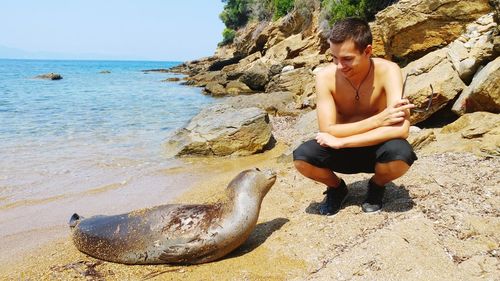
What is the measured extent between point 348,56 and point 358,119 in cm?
62

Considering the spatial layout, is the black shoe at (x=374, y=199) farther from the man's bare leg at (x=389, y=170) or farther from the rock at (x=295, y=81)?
the rock at (x=295, y=81)

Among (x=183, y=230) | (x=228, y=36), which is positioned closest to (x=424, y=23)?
(x=183, y=230)

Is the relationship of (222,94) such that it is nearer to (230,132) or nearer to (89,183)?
(230,132)

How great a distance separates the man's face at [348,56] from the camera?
3.44m

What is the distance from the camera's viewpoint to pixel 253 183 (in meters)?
3.79

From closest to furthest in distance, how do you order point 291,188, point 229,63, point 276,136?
point 291,188
point 276,136
point 229,63

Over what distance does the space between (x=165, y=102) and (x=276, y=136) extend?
10.7m

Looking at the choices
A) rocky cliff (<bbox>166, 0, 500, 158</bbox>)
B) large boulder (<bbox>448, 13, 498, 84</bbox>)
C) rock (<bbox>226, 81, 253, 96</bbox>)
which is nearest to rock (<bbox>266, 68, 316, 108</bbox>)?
rocky cliff (<bbox>166, 0, 500, 158</bbox>)

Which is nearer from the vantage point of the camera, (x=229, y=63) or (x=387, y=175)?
(x=387, y=175)

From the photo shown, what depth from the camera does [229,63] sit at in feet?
122

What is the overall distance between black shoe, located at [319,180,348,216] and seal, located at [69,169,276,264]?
22.9 inches

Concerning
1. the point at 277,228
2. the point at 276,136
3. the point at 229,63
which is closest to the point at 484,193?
the point at 277,228

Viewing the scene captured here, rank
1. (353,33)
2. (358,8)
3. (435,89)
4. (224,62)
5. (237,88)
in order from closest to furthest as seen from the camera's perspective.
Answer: (353,33)
(435,89)
(358,8)
(237,88)
(224,62)

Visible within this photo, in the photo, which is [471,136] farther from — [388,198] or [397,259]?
[397,259]
